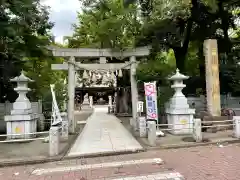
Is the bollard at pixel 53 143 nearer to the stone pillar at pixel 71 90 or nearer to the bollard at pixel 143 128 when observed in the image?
the bollard at pixel 143 128

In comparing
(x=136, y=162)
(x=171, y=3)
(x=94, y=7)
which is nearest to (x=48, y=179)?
(x=136, y=162)

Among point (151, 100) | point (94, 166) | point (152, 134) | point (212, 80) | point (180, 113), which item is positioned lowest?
point (94, 166)

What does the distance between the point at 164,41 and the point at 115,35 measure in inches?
144

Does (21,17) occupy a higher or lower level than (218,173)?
higher

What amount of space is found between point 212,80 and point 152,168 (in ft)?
24.6

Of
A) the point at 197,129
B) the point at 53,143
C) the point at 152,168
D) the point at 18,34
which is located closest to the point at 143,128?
the point at 197,129

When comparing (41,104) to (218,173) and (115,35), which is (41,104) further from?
(218,173)

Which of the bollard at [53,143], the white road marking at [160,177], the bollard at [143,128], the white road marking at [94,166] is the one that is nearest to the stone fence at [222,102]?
the bollard at [143,128]

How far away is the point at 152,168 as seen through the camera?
21.8 feet

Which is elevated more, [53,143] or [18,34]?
[18,34]

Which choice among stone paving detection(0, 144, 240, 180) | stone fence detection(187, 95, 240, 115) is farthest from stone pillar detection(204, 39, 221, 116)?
stone paving detection(0, 144, 240, 180)

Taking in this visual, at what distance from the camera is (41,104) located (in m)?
15.1

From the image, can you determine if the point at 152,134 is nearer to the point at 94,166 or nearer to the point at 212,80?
the point at 94,166

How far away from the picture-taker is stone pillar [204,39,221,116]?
1255cm
